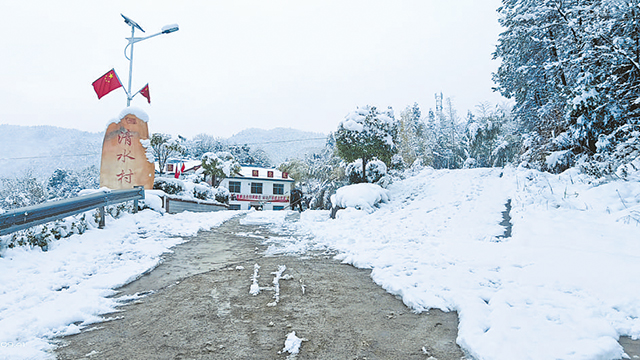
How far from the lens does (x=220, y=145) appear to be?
68.8 meters

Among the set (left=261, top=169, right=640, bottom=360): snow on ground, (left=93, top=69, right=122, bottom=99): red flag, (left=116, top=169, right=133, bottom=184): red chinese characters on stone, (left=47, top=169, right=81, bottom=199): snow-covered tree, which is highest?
(left=93, top=69, right=122, bottom=99): red flag

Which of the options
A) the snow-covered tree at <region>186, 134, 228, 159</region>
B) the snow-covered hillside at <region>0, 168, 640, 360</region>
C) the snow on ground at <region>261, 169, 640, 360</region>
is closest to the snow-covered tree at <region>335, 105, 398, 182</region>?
the snow on ground at <region>261, 169, 640, 360</region>

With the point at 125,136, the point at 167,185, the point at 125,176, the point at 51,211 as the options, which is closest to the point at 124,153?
the point at 125,136

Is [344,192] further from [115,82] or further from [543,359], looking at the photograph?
[115,82]

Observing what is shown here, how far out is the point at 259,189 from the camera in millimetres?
46188

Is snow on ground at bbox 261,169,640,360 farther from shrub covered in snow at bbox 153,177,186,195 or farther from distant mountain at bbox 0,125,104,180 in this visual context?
distant mountain at bbox 0,125,104,180

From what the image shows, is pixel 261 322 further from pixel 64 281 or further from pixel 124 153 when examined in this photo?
pixel 124 153

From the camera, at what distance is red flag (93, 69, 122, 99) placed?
49.0ft

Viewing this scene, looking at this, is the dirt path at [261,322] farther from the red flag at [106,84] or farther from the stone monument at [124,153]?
the red flag at [106,84]

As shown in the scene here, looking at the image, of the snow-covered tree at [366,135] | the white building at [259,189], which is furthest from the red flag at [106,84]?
the white building at [259,189]

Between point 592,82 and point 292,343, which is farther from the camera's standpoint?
point 592,82

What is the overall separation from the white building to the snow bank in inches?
1318

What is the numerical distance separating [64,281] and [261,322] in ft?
10.1

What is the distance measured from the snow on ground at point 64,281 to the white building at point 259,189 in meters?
37.9
